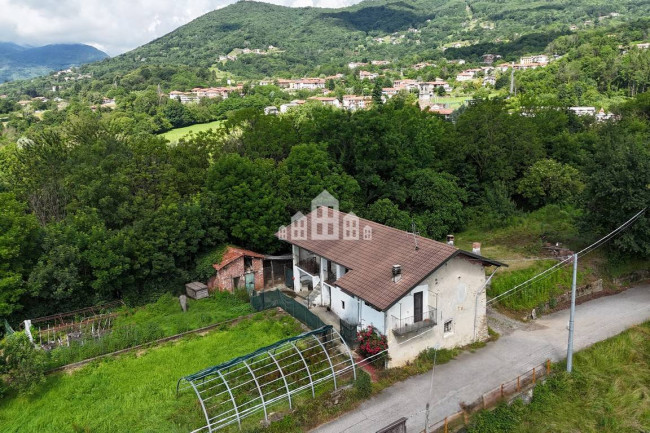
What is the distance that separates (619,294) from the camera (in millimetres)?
25406

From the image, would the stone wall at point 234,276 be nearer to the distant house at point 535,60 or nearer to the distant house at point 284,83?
the distant house at point 535,60

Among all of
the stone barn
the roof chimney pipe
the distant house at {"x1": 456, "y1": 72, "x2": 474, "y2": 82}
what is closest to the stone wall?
the stone barn

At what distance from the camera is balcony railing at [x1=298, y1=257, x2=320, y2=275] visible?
24.3 m

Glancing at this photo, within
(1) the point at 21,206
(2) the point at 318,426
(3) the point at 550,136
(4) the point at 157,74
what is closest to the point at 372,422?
(2) the point at 318,426

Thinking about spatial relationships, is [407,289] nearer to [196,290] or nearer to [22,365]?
[22,365]

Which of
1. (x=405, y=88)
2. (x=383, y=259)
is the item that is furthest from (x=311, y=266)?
(x=405, y=88)

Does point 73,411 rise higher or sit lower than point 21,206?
lower

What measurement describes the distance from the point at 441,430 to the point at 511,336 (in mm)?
8098

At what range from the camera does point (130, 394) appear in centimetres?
1596

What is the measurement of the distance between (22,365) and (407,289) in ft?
46.8

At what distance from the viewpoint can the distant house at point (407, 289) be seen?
17.4m

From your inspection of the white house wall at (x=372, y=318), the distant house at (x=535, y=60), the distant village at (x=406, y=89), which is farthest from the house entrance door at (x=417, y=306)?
the distant house at (x=535, y=60)

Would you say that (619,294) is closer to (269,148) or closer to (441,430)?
(441,430)

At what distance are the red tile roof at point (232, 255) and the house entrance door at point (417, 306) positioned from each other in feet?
39.8
